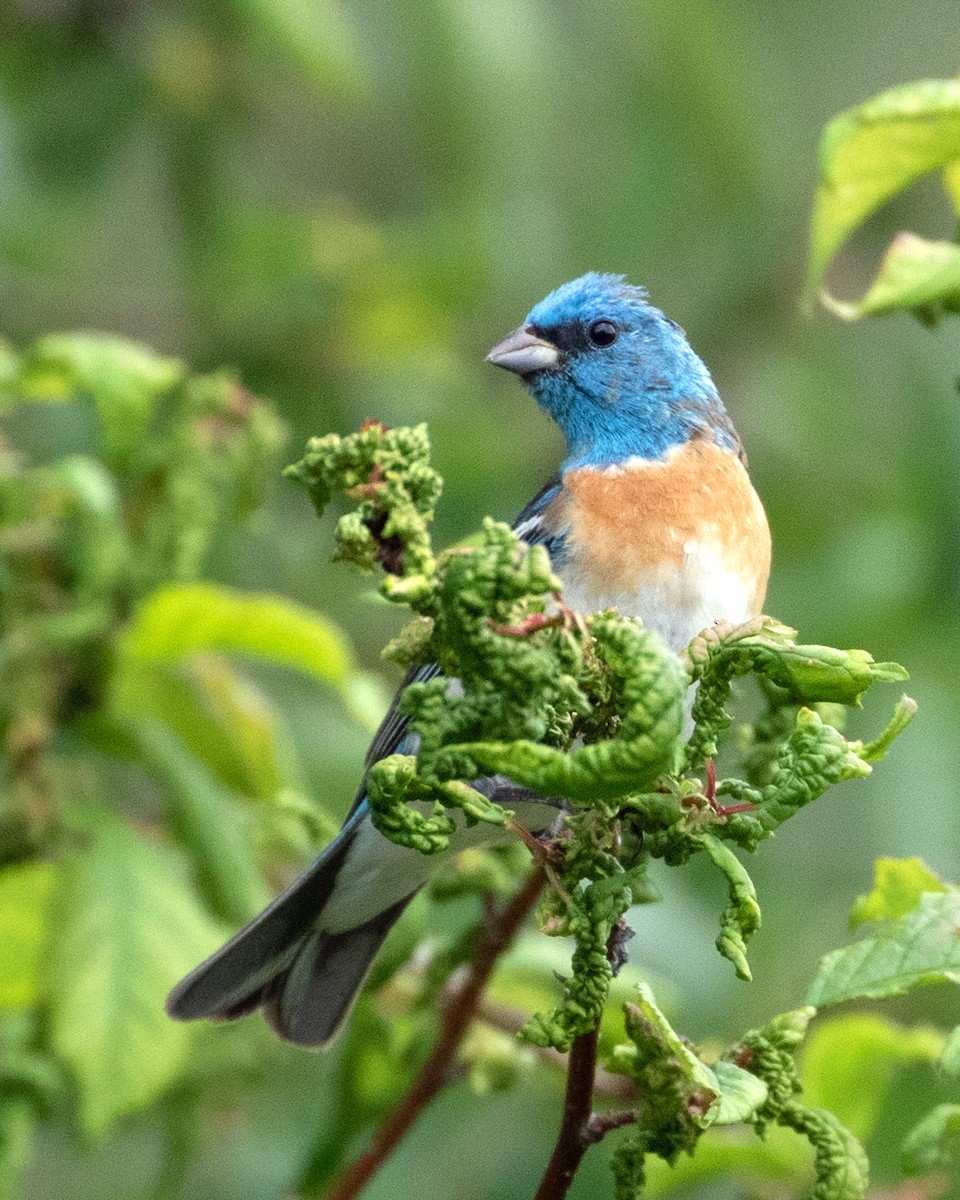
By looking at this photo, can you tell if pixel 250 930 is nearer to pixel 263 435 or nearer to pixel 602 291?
pixel 263 435

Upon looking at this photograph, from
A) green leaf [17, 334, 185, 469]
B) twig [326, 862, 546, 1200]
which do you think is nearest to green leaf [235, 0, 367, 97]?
green leaf [17, 334, 185, 469]

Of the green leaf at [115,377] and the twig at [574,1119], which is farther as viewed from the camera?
the green leaf at [115,377]

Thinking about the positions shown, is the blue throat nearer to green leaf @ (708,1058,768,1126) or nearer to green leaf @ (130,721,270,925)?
green leaf @ (130,721,270,925)

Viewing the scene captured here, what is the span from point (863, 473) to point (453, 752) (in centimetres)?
378

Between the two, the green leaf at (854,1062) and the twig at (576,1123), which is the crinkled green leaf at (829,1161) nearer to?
the twig at (576,1123)

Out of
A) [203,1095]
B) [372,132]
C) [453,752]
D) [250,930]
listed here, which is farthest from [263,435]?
[372,132]

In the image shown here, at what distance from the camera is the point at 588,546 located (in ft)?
9.88

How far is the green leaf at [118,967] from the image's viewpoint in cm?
271

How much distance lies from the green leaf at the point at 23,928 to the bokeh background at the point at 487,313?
66cm

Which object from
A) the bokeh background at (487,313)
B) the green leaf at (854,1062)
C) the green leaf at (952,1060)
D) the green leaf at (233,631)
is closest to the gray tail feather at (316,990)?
the green leaf at (233,631)

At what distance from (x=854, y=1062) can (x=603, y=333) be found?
152 cm

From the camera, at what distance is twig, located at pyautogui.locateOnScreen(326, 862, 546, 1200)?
2.33 meters

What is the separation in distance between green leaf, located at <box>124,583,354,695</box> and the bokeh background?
69cm

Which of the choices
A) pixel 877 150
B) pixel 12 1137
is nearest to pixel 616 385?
pixel 877 150
